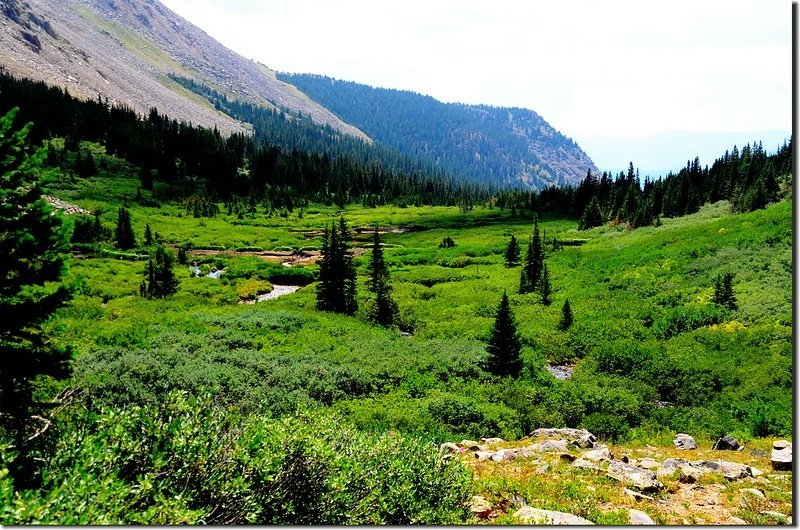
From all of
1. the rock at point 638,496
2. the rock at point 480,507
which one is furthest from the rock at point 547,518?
the rock at point 638,496

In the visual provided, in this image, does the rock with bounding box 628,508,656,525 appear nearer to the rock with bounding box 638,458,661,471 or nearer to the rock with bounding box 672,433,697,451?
the rock with bounding box 638,458,661,471

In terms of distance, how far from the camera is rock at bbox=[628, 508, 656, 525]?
1161 centimetres

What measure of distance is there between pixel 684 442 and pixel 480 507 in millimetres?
13697

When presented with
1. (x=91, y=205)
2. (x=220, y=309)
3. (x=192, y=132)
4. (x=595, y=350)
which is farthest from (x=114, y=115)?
(x=595, y=350)

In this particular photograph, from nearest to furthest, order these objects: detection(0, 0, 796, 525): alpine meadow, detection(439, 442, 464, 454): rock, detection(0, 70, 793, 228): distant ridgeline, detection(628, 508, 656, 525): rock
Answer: detection(0, 0, 796, 525): alpine meadow → detection(628, 508, 656, 525): rock → detection(439, 442, 464, 454): rock → detection(0, 70, 793, 228): distant ridgeline


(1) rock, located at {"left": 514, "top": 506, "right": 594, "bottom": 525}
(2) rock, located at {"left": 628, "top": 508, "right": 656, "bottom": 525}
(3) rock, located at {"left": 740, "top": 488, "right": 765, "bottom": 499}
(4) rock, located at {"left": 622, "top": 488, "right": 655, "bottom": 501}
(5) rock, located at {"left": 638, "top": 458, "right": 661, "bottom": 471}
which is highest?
(1) rock, located at {"left": 514, "top": 506, "right": 594, "bottom": 525}

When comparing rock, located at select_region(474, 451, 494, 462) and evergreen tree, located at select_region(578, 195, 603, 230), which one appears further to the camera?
evergreen tree, located at select_region(578, 195, 603, 230)

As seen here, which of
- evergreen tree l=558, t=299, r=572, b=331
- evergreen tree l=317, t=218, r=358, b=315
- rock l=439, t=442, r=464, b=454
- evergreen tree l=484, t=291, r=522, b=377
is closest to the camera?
rock l=439, t=442, r=464, b=454

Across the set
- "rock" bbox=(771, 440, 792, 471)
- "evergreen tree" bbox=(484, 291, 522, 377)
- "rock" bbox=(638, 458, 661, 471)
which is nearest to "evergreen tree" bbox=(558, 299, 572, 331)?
"evergreen tree" bbox=(484, 291, 522, 377)

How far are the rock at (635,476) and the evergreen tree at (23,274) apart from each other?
630 inches

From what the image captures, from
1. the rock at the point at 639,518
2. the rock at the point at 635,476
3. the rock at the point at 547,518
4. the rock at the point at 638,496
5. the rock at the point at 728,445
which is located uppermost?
the rock at the point at 547,518

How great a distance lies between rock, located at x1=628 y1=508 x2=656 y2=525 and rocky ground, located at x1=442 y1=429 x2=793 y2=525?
0.07 ft

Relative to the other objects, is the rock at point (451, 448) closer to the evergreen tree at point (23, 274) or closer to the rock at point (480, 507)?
the rock at point (480, 507)

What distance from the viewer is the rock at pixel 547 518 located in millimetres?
10523
